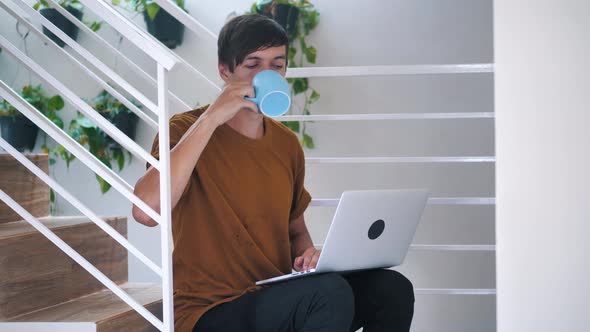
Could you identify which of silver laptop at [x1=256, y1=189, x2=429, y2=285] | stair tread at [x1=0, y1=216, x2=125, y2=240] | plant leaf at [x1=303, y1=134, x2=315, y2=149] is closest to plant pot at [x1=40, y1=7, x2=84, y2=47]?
plant leaf at [x1=303, y1=134, x2=315, y2=149]

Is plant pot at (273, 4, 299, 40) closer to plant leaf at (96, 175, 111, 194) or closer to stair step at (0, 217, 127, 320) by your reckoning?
plant leaf at (96, 175, 111, 194)

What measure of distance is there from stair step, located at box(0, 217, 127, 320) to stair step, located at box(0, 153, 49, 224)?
1.9 inches

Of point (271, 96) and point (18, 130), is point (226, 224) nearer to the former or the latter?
point (271, 96)

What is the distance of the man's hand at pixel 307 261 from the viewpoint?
5.93ft

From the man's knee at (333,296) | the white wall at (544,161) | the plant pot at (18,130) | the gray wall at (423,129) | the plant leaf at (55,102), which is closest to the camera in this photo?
the white wall at (544,161)

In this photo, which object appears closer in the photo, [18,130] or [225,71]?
[225,71]

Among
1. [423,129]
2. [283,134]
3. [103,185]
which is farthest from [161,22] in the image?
[283,134]

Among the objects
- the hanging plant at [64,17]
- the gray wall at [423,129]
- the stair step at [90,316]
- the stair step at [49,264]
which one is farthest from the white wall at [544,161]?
the hanging plant at [64,17]

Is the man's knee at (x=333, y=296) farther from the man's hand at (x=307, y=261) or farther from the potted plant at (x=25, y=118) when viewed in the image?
the potted plant at (x=25, y=118)

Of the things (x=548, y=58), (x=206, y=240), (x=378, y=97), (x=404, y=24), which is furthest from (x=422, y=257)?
(x=548, y=58)

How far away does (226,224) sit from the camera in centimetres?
174

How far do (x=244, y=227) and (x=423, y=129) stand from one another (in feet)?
5.27

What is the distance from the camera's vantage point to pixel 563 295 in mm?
1428

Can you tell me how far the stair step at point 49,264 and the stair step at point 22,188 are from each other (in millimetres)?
48
